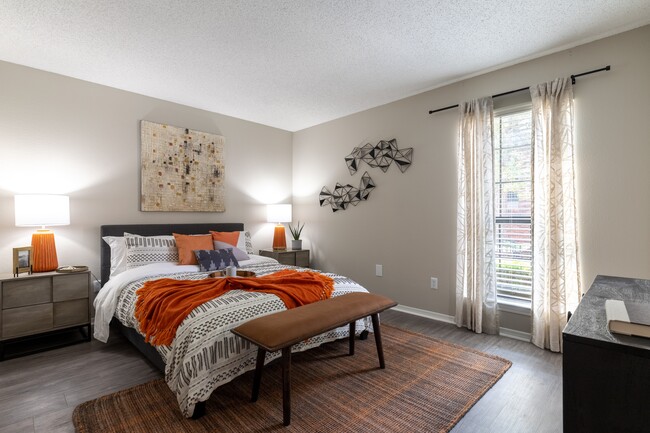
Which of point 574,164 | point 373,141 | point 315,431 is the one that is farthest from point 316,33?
point 315,431

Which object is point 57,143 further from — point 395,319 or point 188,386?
point 395,319

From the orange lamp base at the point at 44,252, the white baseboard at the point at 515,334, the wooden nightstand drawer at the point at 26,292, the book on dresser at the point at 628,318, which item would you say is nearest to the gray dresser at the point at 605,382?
the book on dresser at the point at 628,318

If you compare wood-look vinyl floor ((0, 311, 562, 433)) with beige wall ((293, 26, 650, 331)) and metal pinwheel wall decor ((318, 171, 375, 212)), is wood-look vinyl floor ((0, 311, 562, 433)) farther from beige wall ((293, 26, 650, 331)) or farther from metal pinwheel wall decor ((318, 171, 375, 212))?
metal pinwheel wall decor ((318, 171, 375, 212))

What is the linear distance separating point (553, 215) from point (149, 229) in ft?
13.3

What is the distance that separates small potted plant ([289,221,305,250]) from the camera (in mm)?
4969

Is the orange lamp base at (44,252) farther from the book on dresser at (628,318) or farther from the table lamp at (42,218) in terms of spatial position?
the book on dresser at (628,318)

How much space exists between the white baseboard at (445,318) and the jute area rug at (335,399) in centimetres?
60

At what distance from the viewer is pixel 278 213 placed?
192 inches

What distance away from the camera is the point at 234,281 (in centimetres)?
254


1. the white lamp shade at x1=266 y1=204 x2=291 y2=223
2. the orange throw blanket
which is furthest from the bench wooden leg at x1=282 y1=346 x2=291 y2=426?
the white lamp shade at x1=266 y1=204 x2=291 y2=223

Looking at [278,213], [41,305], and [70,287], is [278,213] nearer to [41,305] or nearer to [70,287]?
[70,287]

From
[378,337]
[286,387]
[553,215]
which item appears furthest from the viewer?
[553,215]

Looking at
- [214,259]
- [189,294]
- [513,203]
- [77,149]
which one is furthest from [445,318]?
[77,149]

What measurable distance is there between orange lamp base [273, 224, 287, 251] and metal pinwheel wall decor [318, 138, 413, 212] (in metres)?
0.72
